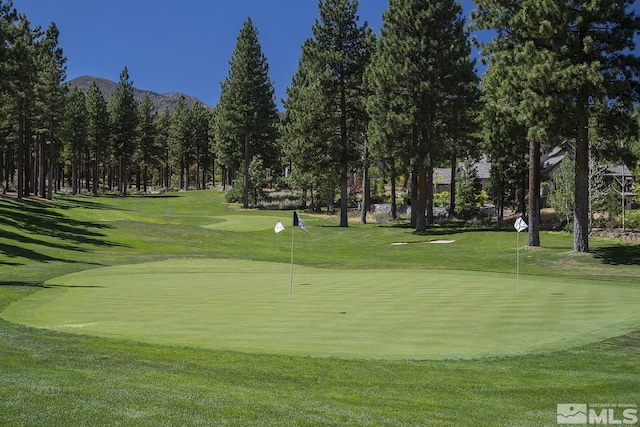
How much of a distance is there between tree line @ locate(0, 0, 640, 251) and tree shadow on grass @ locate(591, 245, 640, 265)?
1.40 metres

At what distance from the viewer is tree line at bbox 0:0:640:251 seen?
105ft

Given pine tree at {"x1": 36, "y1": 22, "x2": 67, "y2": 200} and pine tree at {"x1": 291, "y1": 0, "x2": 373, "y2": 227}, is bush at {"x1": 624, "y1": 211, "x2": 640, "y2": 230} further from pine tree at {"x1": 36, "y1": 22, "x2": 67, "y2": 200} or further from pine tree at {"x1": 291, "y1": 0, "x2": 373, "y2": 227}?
pine tree at {"x1": 36, "y1": 22, "x2": 67, "y2": 200}

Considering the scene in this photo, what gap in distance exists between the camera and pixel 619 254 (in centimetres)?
3306

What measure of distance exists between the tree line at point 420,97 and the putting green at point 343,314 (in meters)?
14.1

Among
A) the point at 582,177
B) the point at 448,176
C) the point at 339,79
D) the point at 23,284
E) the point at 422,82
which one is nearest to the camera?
the point at 23,284

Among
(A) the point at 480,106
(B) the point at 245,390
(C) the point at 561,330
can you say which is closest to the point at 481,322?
(C) the point at 561,330

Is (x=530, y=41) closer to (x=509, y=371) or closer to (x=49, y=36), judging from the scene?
(x=509, y=371)

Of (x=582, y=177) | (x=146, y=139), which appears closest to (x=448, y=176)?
(x=146, y=139)

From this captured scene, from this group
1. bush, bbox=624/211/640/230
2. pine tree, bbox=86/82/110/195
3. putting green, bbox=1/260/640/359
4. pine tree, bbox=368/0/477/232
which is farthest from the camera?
pine tree, bbox=86/82/110/195

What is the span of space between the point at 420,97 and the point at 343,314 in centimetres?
3591

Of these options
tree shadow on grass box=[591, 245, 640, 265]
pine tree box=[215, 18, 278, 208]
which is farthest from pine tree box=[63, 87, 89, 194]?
tree shadow on grass box=[591, 245, 640, 265]

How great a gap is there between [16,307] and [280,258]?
73.3 feet

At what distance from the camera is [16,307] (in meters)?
16.4

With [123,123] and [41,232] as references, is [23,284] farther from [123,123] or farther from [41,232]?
[123,123]
